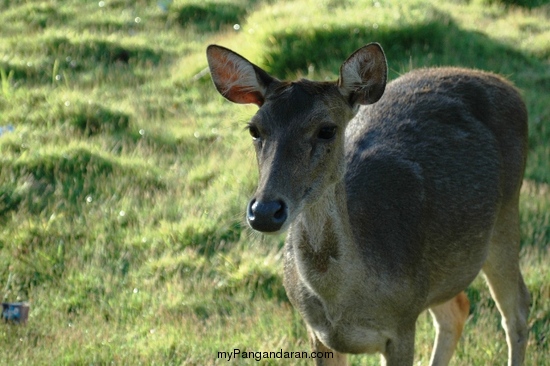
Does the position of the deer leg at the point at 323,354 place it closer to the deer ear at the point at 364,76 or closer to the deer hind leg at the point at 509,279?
the deer ear at the point at 364,76

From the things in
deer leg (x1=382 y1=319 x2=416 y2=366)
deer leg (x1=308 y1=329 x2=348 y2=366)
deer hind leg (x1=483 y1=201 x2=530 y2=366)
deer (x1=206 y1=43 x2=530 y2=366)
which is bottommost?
deer hind leg (x1=483 y1=201 x2=530 y2=366)

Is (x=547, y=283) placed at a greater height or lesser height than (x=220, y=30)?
greater

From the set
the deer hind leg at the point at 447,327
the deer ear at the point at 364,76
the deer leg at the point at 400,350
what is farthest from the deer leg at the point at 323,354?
the deer ear at the point at 364,76

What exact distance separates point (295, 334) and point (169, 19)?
29.8ft

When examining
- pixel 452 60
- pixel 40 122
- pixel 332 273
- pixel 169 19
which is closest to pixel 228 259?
pixel 332 273

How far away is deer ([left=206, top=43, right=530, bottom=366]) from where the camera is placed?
14.4 feet

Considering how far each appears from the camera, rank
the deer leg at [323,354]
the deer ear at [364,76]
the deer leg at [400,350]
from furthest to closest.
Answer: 1. the deer leg at [323,354]
2. the deer leg at [400,350]
3. the deer ear at [364,76]

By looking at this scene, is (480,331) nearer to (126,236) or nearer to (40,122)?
(126,236)

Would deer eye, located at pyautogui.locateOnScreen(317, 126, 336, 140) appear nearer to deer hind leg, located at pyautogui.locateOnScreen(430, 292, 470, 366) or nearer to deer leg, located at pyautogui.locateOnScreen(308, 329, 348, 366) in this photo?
deer leg, located at pyautogui.locateOnScreen(308, 329, 348, 366)

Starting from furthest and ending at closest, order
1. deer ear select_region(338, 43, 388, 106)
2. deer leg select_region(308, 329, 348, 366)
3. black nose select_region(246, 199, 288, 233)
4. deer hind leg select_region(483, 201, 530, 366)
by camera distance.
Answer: deer hind leg select_region(483, 201, 530, 366)
deer leg select_region(308, 329, 348, 366)
deer ear select_region(338, 43, 388, 106)
black nose select_region(246, 199, 288, 233)

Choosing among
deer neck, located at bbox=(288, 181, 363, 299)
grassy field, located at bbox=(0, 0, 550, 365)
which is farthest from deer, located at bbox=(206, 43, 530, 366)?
grassy field, located at bbox=(0, 0, 550, 365)

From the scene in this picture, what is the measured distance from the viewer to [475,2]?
13938mm

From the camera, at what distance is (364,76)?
4648 mm

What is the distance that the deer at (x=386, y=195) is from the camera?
4.38 m
